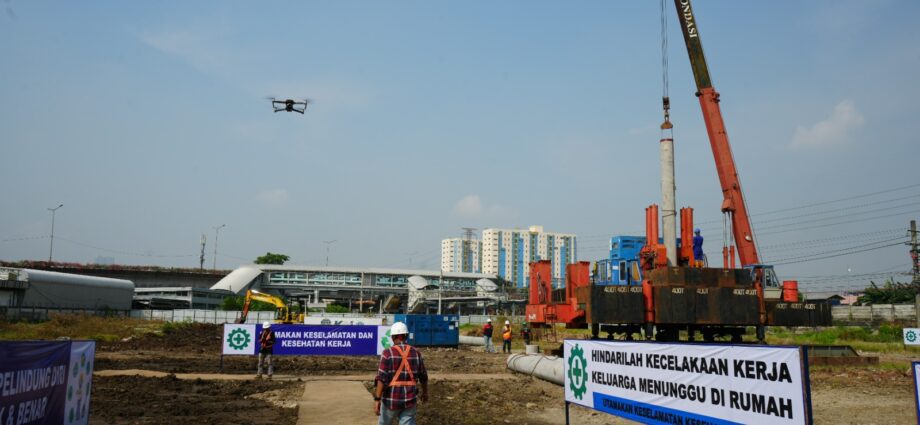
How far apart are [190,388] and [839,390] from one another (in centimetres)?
1692

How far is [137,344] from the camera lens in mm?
37375

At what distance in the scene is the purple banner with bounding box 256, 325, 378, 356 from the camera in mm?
22031

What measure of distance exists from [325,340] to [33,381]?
14742 mm

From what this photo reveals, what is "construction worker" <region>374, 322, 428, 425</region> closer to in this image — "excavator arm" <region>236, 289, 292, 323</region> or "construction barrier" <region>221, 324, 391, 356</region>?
"construction barrier" <region>221, 324, 391, 356</region>

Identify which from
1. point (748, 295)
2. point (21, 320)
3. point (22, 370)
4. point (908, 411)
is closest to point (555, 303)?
point (748, 295)

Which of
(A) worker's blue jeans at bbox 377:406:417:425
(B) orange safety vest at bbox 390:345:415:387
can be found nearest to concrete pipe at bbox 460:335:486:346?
(A) worker's blue jeans at bbox 377:406:417:425

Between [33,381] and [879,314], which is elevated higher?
[879,314]

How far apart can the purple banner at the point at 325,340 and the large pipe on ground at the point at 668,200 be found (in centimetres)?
1059

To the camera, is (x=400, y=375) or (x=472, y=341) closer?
(x=400, y=375)

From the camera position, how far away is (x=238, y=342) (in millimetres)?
22016

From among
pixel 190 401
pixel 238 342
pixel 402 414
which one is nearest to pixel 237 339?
pixel 238 342

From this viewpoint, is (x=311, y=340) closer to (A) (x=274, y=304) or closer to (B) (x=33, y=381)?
(B) (x=33, y=381)

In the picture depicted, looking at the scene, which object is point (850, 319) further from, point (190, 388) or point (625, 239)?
point (190, 388)

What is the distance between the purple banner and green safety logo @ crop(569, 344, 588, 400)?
12539 mm
